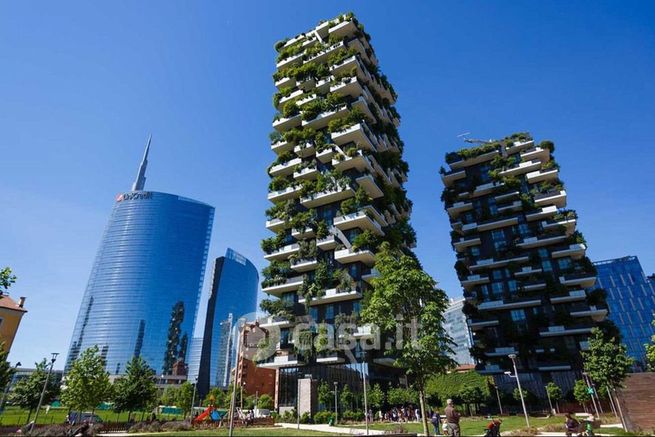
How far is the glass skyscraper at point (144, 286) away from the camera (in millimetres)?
151000

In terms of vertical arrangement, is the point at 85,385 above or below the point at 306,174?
below

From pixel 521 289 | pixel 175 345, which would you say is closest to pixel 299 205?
pixel 521 289

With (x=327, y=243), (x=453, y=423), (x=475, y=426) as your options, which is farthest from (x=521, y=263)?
(x=453, y=423)

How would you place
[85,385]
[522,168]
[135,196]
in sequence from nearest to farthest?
[85,385], [522,168], [135,196]

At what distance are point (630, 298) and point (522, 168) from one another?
129 meters

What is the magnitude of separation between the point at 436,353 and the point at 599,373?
10344 millimetres

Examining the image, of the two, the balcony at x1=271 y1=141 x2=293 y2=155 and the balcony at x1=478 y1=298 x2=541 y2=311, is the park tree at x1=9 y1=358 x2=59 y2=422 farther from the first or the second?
the balcony at x1=478 y1=298 x2=541 y2=311

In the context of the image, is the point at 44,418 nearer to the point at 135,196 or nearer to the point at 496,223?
the point at 496,223

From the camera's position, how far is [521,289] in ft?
196

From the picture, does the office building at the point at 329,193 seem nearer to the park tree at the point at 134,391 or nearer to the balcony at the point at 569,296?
the park tree at the point at 134,391

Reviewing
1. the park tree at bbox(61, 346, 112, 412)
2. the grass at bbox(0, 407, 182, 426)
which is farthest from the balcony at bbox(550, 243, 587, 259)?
the park tree at bbox(61, 346, 112, 412)

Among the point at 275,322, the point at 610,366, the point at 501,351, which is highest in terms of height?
the point at 275,322

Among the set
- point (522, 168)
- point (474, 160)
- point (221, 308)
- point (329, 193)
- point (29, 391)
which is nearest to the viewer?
point (29, 391)

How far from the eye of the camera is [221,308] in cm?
17788
